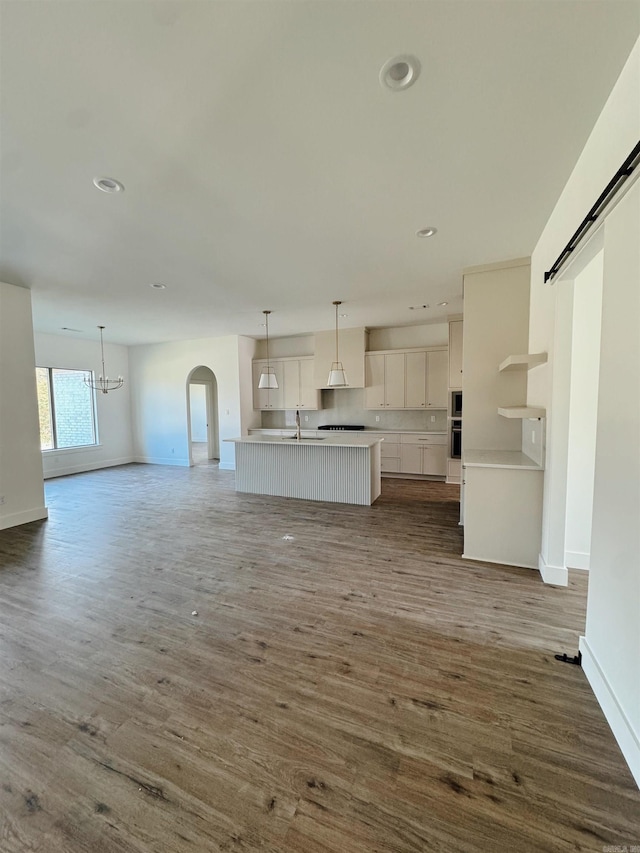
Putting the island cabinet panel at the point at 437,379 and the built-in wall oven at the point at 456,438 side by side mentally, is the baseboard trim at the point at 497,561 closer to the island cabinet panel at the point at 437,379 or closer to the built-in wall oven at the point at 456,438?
the built-in wall oven at the point at 456,438

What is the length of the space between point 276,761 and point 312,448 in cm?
402

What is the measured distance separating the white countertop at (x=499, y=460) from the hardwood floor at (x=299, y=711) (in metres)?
0.92

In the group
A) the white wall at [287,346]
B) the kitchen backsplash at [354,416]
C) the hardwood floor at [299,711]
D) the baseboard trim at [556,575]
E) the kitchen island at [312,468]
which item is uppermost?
the white wall at [287,346]

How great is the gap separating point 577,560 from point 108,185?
471 centimetres

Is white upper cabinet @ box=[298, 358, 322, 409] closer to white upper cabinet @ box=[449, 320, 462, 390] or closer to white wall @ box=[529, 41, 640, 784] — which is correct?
white upper cabinet @ box=[449, 320, 462, 390]

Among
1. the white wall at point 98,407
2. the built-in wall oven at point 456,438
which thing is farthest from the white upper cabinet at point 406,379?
the white wall at point 98,407

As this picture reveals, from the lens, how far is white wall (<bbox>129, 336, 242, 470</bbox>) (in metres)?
7.79

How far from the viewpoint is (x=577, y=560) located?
311cm

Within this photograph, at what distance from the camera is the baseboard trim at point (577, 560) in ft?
10.1

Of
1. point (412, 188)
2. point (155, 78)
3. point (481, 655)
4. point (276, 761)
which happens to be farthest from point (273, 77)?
point (481, 655)

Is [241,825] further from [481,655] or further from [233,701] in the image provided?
[481,655]

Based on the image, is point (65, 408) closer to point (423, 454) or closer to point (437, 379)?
point (423, 454)

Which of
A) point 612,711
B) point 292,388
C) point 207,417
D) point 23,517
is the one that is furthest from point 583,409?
point 207,417

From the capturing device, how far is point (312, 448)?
532 cm
